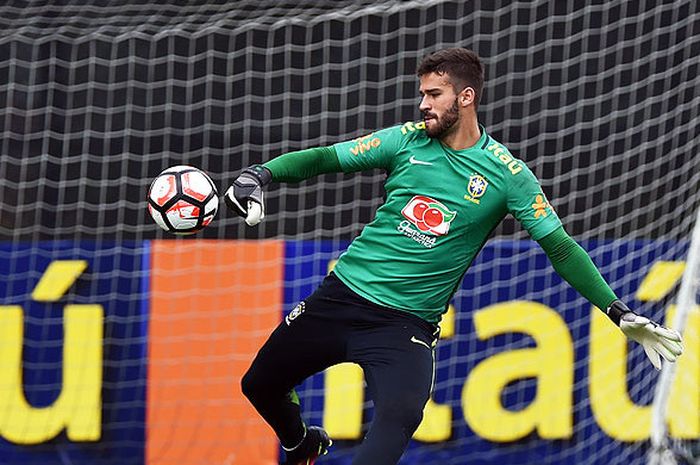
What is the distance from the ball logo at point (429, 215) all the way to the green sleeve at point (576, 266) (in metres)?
0.37

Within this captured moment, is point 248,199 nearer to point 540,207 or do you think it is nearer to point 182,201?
point 182,201

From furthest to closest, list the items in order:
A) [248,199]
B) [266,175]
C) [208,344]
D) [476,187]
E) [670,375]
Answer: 1. [208,344]
2. [670,375]
3. [476,187]
4. [266,175]
5. [248,199]

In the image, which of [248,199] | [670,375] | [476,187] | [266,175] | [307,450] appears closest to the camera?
[248,199]

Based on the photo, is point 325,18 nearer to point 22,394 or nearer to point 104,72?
point 104,72

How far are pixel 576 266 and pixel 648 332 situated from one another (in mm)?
362

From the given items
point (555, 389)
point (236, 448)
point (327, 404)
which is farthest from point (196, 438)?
point (555, 389)

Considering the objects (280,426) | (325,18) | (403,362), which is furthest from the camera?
(325,18)

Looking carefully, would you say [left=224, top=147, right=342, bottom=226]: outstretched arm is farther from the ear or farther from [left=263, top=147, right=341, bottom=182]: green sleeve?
the ear

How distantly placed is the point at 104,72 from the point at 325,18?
1318 mm

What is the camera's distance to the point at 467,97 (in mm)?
5168

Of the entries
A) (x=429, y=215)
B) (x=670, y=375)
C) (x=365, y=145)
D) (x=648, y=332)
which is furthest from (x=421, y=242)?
(x=670, y=375)

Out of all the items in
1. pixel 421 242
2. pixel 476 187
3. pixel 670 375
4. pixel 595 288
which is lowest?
pixel 670 375

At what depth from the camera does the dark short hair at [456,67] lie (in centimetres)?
515

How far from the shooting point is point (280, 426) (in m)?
5.49
